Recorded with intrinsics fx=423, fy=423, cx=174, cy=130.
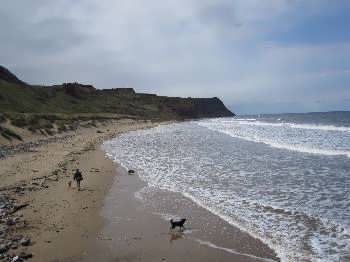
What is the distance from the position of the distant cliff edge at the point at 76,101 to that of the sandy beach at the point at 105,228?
42051 mm

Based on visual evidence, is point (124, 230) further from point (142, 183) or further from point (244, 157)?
point (244, 157)

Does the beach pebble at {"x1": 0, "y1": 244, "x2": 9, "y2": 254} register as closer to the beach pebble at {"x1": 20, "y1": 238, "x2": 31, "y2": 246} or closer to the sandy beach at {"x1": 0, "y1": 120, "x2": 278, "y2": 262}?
the sandy beach at {"x1": 0, "y1": 120, "x2": 278, "y2": 262}

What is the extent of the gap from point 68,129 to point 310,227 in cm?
5061

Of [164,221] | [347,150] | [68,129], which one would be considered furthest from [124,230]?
[68,129]

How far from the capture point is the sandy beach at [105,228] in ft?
37.2

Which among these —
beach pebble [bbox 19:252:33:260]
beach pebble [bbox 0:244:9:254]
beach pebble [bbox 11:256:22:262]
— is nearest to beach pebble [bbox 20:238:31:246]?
beach pebble [bbox 0:244:9:254]

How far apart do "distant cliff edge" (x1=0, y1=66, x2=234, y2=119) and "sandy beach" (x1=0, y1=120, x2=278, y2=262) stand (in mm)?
42051

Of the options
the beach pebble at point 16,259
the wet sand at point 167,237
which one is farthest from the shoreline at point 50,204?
the wet sand at point 167,237

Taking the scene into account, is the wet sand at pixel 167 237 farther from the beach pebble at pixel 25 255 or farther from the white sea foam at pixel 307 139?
the white sea foam at pixel 307 139

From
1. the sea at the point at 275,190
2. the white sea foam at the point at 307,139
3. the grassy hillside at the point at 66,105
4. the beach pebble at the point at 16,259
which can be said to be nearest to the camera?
the beach pebble at the point at 16,259

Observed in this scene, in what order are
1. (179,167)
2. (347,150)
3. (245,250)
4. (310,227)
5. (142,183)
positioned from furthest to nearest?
(347,150)
(179,167)
(142,183)
(310,227)
(245,250)

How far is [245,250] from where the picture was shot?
11.6 metres

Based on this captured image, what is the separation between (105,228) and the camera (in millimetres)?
13750

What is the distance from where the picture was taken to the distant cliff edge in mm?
77463
